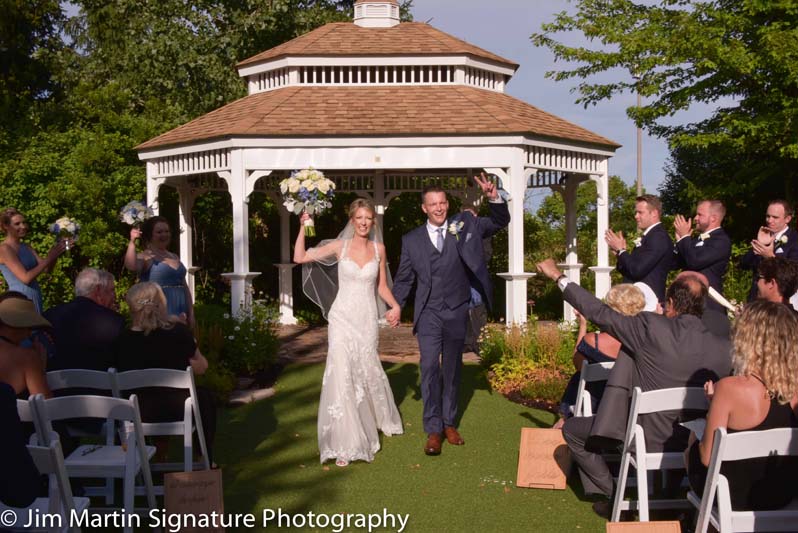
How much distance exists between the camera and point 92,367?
619cm

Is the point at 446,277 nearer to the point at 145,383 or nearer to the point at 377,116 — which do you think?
the point at 145,383

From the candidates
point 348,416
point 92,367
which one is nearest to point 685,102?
point 348,416

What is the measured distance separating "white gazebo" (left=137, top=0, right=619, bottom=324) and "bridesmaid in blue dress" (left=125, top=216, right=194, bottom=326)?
4.74m

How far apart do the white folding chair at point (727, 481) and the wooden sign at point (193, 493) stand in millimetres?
2607

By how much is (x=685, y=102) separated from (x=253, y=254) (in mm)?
10171

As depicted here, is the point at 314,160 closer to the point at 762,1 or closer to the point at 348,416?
the point at 348,416

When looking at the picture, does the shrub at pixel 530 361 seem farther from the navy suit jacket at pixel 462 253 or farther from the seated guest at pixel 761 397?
the seated guest at pixel 761 397

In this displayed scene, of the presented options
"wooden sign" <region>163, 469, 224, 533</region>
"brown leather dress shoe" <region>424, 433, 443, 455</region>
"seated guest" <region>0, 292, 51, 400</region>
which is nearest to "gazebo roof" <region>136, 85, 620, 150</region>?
"brown leather dress shoe" <region>424, 433, 443, 455</region>

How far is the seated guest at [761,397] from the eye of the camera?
403 centimetres

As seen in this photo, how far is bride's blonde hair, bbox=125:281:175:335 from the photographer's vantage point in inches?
239

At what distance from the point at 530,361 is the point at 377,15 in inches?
407

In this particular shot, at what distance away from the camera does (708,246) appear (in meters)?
7.80

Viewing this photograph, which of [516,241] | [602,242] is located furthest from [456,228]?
[602,242]

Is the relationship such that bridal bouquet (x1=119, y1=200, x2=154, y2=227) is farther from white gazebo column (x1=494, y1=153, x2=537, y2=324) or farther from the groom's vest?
white gazebo column (x1=494, y1=153, x2=537, y2=324)
